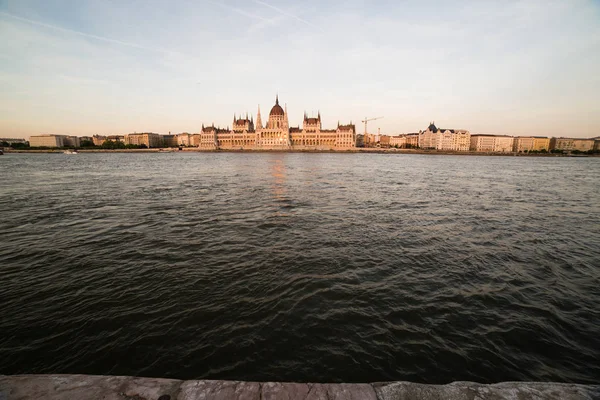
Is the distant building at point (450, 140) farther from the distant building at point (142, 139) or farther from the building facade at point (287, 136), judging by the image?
the distant building at point (142, 139)

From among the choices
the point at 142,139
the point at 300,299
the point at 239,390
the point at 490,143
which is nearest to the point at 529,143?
the point at 490,143

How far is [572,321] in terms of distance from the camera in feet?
17.2

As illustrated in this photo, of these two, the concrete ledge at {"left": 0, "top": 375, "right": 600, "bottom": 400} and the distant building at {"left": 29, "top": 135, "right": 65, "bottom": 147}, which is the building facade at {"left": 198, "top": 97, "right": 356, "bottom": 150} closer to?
the distant building at {"left": 29, "top": 135, "right": 65, "bottom": 147}

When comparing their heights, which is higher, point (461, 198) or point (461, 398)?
point (461, 398)

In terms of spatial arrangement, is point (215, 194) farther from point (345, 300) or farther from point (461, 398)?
point (461, 398)

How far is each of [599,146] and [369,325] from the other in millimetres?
269657

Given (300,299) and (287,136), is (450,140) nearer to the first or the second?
(287,136)

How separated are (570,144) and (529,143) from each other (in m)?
27.4

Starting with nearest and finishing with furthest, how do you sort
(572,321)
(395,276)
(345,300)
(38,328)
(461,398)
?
(461,398) → (38,328) → (572,321) → (345,300) → (395,276)

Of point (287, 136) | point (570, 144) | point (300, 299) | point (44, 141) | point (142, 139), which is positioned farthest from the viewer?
point (142, 139)

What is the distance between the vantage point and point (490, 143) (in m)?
175

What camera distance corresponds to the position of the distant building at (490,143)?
17388 centimetres

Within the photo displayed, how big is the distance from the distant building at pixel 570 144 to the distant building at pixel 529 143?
21.3 ft

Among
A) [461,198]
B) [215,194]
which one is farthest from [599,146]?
[215,194]
